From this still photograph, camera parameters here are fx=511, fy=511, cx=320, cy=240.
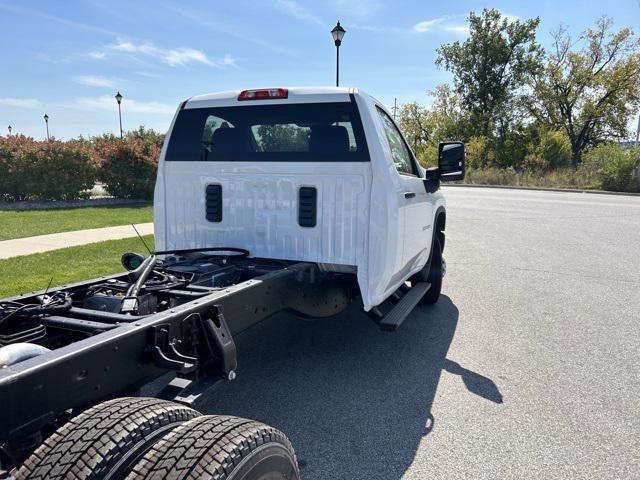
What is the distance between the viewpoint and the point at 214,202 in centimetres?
409

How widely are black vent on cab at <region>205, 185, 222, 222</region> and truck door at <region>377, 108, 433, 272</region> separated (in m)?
1.41

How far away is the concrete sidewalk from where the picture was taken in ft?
26.5

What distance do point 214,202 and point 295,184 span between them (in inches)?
27.8

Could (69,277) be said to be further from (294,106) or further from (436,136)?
(436,136)

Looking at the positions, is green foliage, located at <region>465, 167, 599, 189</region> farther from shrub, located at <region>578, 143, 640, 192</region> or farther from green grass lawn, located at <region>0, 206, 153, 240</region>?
green grass lawn, located at <region>0, 206, 153, 240</region>

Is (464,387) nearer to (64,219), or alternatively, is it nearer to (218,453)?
(218,453)

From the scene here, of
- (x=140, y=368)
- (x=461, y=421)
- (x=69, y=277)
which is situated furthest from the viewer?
(x=69, y=277)

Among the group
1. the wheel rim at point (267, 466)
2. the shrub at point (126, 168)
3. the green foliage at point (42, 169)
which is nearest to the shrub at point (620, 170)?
the shrub at point (126, 168)

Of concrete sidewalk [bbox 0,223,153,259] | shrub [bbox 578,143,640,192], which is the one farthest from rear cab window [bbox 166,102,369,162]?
shrub [bbox 578,143,640,192]

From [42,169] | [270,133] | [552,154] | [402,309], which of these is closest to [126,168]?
[42,169]

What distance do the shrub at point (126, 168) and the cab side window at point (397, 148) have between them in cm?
1348

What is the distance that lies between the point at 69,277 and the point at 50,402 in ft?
16.7

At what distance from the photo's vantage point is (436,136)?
51.6 m

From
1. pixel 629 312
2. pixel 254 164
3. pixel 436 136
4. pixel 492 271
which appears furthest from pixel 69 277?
pixel 436 136
